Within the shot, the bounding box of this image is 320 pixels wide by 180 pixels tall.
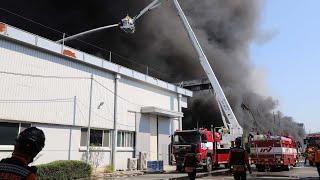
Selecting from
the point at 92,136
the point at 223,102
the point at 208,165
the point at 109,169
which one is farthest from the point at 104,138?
the point at 223,102

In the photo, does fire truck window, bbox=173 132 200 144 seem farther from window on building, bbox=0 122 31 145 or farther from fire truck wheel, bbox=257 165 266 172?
window on building, bbox=0 122 31 145

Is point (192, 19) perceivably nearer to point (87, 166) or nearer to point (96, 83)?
point (96, 83)

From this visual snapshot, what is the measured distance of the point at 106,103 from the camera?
19.4 meters

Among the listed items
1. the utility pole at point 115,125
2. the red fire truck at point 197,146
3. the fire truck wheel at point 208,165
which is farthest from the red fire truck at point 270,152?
the utility pole at point 115,125

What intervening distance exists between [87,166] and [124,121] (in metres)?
5.74

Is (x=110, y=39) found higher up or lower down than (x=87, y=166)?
higher up

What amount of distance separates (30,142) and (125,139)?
18.9 meters

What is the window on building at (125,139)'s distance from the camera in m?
20.6

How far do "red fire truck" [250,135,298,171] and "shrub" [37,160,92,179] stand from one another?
10.5 m

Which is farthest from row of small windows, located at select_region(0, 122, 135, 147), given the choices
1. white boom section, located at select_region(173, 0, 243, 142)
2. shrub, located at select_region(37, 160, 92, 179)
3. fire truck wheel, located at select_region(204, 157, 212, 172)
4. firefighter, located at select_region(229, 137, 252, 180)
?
firefighter, located at select_region(229, 137, 252, 180)

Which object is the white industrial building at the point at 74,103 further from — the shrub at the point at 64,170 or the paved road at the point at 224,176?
the paved road at the point at 224,176

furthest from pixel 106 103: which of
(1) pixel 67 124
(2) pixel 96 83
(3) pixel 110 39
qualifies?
(3) pixel 110 39

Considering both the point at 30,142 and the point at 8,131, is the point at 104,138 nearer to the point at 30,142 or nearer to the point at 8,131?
the point at 8,131

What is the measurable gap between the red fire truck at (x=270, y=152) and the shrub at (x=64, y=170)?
10.5 metres
